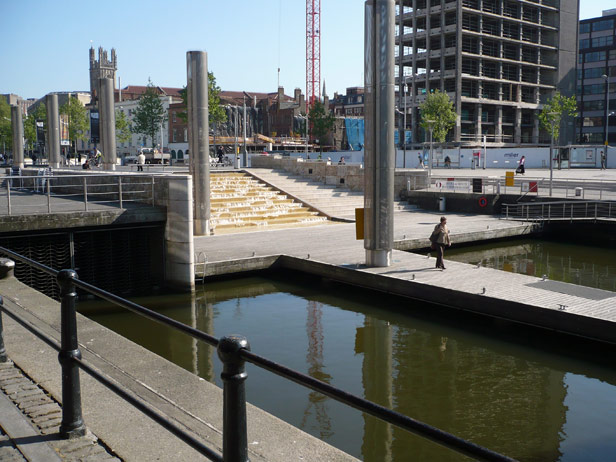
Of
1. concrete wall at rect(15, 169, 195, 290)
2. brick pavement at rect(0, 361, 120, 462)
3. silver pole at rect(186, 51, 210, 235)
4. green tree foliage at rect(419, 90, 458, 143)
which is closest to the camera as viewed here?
brick pavement at rect(0, 361, 120, 462)

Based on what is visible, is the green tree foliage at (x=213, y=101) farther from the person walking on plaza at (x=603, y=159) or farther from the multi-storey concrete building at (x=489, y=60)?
the person walking on plaza at (x=603, y=159)

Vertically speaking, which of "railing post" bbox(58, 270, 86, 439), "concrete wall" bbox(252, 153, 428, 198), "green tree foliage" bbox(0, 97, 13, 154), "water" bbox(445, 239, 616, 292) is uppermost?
"green tree foliage" bbox(0, 97, 13, 154)

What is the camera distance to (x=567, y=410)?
954 cm

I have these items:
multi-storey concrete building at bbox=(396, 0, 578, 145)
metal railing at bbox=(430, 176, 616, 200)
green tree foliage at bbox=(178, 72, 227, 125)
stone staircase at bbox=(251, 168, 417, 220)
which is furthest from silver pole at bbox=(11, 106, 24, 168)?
multi-storey concrete building at bbox=(396, 0, 578, 145)

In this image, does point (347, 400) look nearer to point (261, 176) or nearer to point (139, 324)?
point (139, 324)

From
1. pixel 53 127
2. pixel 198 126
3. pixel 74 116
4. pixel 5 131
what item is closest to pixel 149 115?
pixel 74 116

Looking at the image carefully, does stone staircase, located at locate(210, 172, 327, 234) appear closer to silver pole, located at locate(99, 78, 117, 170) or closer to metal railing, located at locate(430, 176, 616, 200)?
silver pole, located at locate(99, 78, 117, 170)

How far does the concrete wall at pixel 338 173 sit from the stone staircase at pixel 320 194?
0.45 meters

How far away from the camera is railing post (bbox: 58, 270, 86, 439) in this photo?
3848 millimetres

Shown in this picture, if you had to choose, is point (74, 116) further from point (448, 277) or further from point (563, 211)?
point (448, 277)

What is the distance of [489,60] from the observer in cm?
8556

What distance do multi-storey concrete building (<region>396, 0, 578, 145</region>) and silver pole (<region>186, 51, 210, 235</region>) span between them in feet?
204

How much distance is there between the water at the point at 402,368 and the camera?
27.9ft

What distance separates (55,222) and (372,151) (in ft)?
27.8
